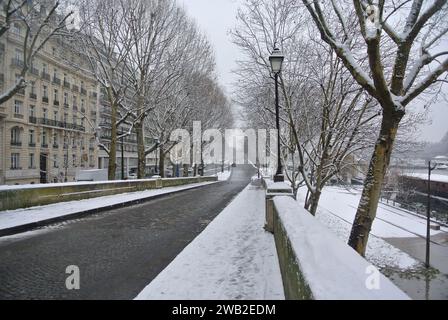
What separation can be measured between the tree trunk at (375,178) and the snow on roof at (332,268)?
3.58 metres

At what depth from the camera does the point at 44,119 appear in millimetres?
49969

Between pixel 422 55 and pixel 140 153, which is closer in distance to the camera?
pixel 422 55

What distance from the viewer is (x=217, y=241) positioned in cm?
807

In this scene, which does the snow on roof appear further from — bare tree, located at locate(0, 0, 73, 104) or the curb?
bare tree, located at locate(0, 0, 73, 104)

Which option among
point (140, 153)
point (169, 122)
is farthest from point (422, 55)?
point (169, 122)

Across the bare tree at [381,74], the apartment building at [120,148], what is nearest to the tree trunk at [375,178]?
the bare tree at [381,74]

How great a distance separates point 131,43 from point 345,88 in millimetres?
13920

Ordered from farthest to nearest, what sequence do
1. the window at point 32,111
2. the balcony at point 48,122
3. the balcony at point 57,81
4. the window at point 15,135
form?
the balcony at point 57,81
the balcony at point 48,122
the window at point 32,111
the window at point 15,135

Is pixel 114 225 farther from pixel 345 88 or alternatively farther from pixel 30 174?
pixel 30 174

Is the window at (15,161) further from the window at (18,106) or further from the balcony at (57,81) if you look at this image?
the balcony at (57,81)

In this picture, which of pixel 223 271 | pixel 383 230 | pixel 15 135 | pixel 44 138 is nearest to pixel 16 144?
pixel 15 135

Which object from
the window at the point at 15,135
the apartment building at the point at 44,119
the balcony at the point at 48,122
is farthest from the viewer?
the balcony at the point at 48,122

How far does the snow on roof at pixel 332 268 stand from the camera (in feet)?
8.08

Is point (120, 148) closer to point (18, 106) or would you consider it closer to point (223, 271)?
point (18, 106)
